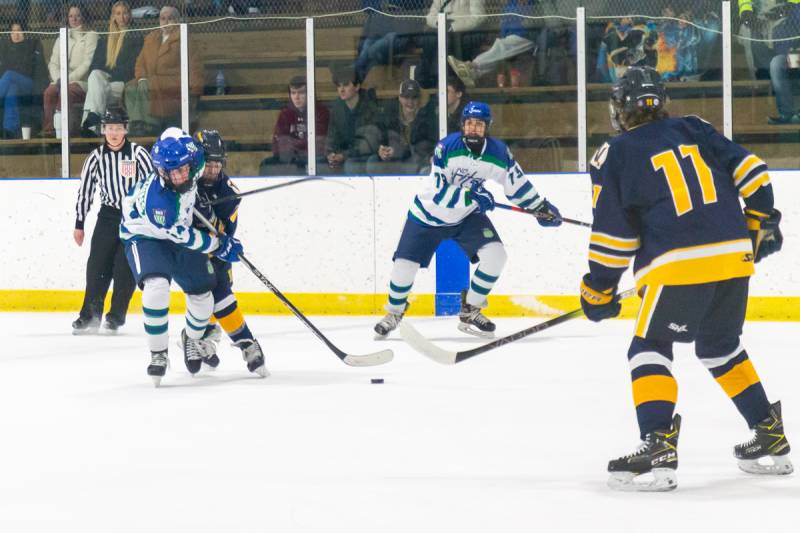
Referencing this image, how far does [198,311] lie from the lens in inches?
186

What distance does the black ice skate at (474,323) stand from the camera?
20.2ft

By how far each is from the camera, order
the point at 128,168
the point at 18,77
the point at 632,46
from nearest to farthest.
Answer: the point at 128,168 < the point at 632,46 < the point at 18,77

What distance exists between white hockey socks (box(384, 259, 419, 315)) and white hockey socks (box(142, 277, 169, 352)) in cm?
172

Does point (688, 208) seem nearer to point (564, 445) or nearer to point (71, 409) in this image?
point (564, 445)

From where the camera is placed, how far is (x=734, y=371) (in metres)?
3.00

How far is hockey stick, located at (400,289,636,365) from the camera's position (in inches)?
133

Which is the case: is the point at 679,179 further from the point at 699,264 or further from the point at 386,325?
the point at 386,325

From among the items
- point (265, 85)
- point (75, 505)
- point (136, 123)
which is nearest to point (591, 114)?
point (265, 85)

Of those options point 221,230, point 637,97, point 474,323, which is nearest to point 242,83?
point 474,323

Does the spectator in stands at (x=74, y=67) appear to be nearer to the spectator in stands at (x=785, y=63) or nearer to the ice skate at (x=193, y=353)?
the ice skate at (x=193, y=353)

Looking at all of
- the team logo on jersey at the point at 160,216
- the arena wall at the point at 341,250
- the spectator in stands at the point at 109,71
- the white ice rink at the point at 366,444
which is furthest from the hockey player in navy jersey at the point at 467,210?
the spectator in stands at the point at 109,71

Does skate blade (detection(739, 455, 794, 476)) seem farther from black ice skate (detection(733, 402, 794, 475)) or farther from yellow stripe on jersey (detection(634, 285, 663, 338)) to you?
yellow stripe on jersey (detection(634, 285, 663, 338))

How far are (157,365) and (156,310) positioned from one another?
188mm

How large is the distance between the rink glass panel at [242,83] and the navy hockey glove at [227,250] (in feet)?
9.50
